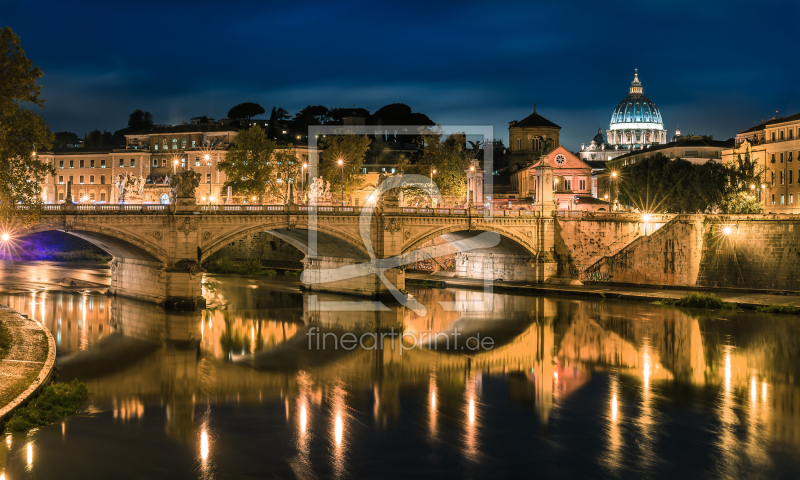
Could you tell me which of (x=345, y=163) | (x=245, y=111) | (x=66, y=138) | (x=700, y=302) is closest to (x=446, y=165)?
(x=345, y=163)

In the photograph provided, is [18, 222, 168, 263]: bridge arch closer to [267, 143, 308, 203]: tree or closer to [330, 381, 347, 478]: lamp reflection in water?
[330, 381, 347, 478]: lamp reflection in water

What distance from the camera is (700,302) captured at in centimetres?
4238

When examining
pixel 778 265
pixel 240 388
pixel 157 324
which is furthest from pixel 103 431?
pixel 778 265

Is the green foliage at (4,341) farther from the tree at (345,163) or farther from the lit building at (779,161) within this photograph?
the lit building at (779,161)

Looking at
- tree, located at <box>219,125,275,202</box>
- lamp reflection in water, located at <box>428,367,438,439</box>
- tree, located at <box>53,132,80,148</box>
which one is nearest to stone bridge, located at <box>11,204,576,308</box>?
tree, located at <box>219,125,275,202</box>

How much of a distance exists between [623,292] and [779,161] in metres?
38.8

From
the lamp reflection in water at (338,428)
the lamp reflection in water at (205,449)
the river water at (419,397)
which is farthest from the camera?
the river water at (419,397)

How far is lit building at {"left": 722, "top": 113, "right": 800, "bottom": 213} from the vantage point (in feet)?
235

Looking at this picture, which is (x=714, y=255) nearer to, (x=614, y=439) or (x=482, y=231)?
(x=482, y=231)

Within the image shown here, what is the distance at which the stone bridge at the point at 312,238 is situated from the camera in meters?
37.8

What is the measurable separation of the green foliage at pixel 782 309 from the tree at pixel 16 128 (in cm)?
3710

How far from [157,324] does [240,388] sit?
1211cm

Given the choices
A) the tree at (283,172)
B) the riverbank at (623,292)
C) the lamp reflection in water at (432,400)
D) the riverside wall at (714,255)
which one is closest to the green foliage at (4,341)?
the lamp reflection in water at (432,400)

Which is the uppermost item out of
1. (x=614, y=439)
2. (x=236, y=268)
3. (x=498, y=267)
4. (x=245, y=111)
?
(x=245, y=111)
